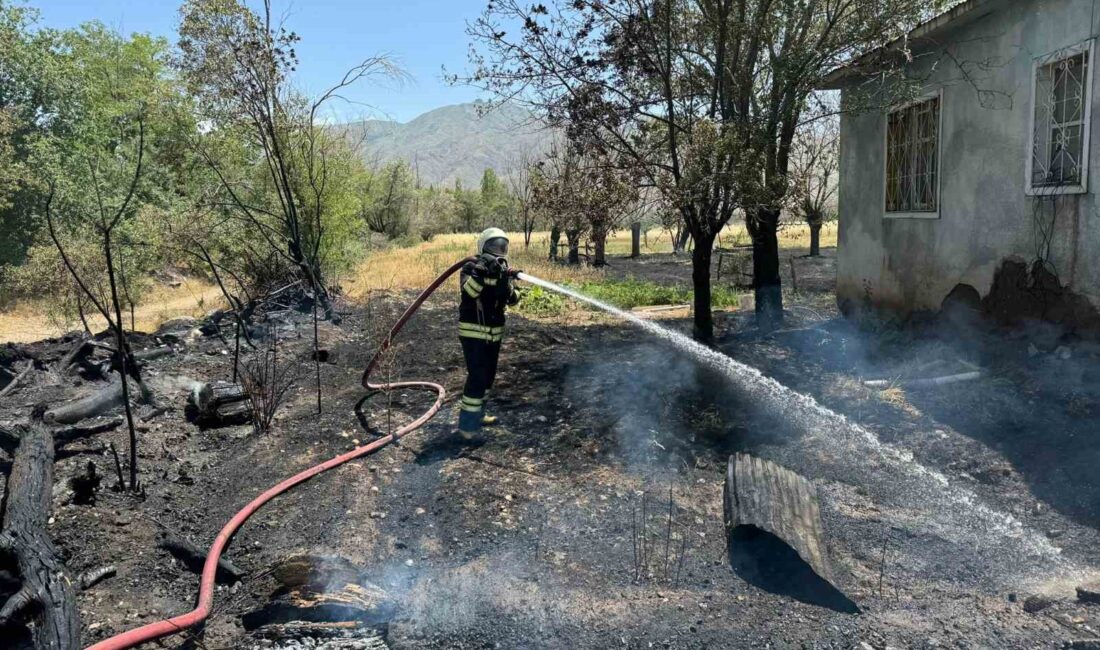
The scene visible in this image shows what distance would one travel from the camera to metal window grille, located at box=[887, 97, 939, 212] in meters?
8.16

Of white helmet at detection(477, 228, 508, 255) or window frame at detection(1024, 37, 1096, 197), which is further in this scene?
window frame at detection(1024, 37, 1096, 197)

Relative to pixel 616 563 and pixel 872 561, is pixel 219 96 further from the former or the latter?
pixel 872 561

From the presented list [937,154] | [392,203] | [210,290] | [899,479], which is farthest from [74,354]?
[392,203]

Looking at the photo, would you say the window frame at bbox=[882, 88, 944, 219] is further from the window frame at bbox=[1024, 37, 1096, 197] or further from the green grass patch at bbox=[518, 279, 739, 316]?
the green grass patch at bbox=[518, 279, 739, 316]

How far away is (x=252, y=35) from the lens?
37.0 ft

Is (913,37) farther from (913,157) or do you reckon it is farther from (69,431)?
(69,431)

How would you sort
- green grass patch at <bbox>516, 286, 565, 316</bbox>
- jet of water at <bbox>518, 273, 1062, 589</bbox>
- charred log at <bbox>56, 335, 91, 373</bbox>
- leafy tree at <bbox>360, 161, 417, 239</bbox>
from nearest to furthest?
jet of water at <bbox>518, 273, 1062, 589</bbox> < charred log at <bbox>56, 335, 91, 373</bbox> < green grass patch at <bbox>516, 286, 565, 316</bbox> < leafy tree at <bbox>360, 161, 417, 239</bbox>

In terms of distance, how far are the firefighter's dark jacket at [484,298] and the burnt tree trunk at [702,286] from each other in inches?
130

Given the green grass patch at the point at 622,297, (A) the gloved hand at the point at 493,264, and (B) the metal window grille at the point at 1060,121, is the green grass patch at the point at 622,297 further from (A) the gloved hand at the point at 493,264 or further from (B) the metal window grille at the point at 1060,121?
(A) the gloved hand at the point at 493,264

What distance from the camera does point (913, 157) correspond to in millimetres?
8578

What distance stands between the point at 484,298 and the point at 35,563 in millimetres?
3088

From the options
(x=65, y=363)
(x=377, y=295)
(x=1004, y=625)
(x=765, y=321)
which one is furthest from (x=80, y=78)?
(x=1004, y=625)

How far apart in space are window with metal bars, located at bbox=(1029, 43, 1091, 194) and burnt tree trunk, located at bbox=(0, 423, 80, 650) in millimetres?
7286

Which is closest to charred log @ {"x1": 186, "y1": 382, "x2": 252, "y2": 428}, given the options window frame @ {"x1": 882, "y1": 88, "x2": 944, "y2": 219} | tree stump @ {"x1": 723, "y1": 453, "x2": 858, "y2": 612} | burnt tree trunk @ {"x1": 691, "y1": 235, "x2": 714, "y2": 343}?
tree stump @ {"x1": 723, "y1": 453, "x2": 858, "y2": 612}
